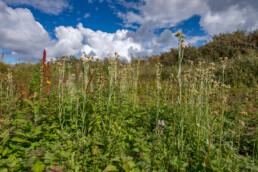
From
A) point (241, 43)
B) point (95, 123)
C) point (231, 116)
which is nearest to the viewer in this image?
point (95, 123)

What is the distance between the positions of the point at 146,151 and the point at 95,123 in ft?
2.96

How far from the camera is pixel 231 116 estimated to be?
3.07 m

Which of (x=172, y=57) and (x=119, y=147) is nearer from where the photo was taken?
(x=119, y=147)

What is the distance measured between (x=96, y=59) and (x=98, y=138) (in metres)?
1.23

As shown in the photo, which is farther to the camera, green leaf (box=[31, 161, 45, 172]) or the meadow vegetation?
the meadow vegetation

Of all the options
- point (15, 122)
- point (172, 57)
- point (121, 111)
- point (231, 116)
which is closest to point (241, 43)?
point (172, 57)

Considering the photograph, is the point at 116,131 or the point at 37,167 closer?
the point at 37,167

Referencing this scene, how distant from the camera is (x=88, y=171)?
1515mm

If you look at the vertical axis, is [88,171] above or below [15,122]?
below

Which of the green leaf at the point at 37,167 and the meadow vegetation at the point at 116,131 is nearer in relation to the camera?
the green leaf at the point at 37,167

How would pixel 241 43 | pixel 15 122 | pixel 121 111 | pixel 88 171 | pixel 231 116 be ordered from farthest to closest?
1. pixel 241 43
2. pixel 231 116
3. pixel 121 111
4. pixel 15 122
5. pixel 88 171

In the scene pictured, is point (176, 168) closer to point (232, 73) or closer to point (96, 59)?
point (96, 59)

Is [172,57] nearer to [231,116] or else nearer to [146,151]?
[231,116]

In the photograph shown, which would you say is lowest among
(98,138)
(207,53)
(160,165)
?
(160,165)
